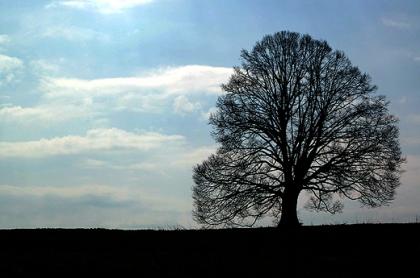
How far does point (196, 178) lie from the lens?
29734 mm

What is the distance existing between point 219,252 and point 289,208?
42.7 feet

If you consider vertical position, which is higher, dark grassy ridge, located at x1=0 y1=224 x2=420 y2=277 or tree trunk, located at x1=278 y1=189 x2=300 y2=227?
tree trunk, located at x1=278 y1=189 x2=300 y2=227

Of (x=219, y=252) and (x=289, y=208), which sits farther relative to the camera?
(x=289, y=208)

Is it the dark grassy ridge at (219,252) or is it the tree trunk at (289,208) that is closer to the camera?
the dark grassy ridge at (219,252)

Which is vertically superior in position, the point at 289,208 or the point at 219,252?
the point at 289,208

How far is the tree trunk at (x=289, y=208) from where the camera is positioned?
90.4 ft

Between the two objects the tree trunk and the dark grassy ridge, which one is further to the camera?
the tree trunk

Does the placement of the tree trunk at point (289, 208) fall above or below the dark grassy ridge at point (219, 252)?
above

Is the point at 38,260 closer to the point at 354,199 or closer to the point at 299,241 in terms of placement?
the point at 299,241

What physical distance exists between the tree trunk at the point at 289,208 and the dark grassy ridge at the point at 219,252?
7.59 meters

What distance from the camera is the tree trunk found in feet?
90.4

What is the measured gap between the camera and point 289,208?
91.0 ft

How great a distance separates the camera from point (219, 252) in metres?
15.2

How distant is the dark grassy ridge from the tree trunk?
7.59 metres
